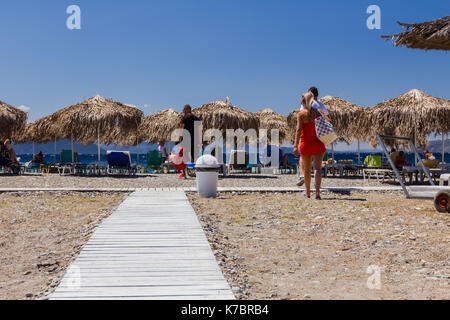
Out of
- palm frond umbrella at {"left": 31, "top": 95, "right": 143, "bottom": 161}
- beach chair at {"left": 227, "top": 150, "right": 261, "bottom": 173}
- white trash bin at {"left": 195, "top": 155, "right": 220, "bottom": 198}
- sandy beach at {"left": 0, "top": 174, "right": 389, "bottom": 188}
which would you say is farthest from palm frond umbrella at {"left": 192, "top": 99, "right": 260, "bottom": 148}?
white trash bin at {"left": 195, "top": 155, "right": 220, "bottom": 198}

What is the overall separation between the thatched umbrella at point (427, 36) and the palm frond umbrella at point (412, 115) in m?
7.87

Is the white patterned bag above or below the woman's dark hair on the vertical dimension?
below

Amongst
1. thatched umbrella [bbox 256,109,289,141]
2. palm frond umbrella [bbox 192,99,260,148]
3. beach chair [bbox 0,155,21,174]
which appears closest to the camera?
beach chair [bbox 0,155,21,174]

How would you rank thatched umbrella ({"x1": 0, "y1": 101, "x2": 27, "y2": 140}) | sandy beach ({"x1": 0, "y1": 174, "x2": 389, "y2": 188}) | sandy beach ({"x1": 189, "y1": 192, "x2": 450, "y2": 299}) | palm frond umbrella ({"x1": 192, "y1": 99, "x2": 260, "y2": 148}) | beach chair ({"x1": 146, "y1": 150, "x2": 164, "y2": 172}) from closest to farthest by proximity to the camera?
sandy beach ({"x1": 189, "y1": 192, "x2": 450, "y2": 299}) → sandy beach ({"x1": 0, "y1": 174, "x2": 389, "y2": 188}) → palm frond umbrella ({"x1": 192, "y1": 99, "x2": 260, "y2": 148}) → thatched umbrella ({"x1": 0, "y1": 101, "x2": 27, "y2": 140}) → beach chair ({"x1": 146, "y1": 150, "x2": 164, "y2": 172})

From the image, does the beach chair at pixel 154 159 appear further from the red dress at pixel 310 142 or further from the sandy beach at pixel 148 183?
the red dress at pixel 310 142

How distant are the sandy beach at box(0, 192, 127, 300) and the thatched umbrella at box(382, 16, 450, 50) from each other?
5.53 metres

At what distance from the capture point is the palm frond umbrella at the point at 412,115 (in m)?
14.1

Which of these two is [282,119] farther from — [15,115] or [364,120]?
[15,115]

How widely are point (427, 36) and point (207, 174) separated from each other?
4.29 m

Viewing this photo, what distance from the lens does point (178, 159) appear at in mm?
10719

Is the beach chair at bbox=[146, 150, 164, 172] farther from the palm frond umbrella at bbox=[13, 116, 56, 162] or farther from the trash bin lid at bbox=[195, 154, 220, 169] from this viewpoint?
the trash bin lid at bbox=[195, 154, 220, 169]

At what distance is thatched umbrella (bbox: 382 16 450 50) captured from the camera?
644 centimetres

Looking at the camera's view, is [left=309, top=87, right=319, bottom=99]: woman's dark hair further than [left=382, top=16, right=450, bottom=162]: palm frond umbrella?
Yes
